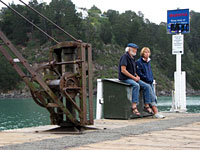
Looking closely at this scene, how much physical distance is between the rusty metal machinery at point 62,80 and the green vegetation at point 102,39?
347ft

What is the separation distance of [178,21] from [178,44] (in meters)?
0.72

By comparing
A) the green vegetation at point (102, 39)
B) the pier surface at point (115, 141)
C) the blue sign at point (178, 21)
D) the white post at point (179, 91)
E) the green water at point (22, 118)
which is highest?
the green vegetation at point (102, 39)

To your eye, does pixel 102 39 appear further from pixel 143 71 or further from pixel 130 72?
pixel 130 72

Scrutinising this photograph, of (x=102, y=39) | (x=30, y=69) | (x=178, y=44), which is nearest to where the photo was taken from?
(x=30, y=69)

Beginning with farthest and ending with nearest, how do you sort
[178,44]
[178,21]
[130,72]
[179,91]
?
[178,21], [178,44], [179,91], [130,72]

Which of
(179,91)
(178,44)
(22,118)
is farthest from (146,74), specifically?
(22,118)

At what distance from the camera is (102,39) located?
14150 centimetres

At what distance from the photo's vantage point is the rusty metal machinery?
6785 millimetres

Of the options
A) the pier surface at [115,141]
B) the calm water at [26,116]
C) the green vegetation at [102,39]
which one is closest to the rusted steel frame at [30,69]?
the pier surface at [115,141]

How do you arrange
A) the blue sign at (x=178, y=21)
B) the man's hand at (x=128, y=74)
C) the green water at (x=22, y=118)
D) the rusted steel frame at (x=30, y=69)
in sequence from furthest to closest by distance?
the green water at (x=22, y=118)
the blue sign at (x=178, y=21)
the man's hand at (x=128, y=74)
the rusted steel frame at (x=30, y=69)

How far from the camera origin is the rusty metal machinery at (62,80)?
22.3 ft

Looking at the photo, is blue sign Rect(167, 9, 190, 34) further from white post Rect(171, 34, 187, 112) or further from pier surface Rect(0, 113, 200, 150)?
pier surface Rect(0, 113, 200, 150)

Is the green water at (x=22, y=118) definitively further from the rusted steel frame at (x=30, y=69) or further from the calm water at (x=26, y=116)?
the rusted steel frame at (x=30, y=69)

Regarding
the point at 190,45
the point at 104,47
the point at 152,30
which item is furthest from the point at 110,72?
the point at 190,45
